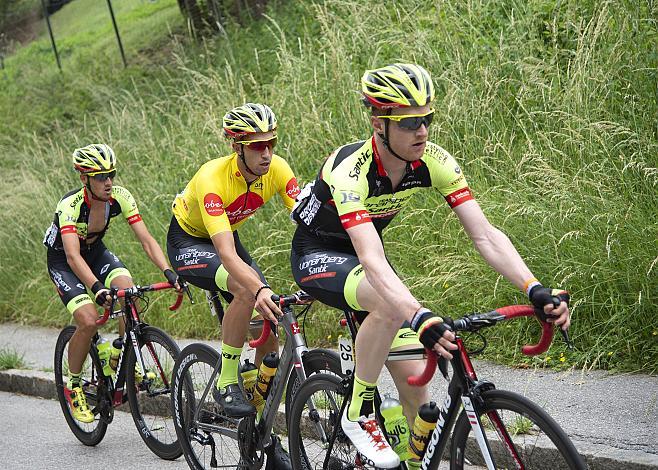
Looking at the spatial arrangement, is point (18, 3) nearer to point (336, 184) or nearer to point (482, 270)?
point (482, 270)

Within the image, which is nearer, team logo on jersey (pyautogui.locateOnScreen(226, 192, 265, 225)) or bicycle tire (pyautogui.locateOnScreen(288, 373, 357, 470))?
bicycle tire (pyautogui.locateOnScreen(288, 373, 357, 470))

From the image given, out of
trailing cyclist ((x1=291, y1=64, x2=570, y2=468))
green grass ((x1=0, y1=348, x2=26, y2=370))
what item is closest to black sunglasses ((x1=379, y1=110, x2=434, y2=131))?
trailing cyclist ((x1=291, y1=64, x2=570, y2=468))

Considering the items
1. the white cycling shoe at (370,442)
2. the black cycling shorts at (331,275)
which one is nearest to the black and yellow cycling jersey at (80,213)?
the black cycling shorts at (331,275)

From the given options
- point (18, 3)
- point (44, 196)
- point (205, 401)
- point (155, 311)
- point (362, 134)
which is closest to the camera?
point (205, 401)

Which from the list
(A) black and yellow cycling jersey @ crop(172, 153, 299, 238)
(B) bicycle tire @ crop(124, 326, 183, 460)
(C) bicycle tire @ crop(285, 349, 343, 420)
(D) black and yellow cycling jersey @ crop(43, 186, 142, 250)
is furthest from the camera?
(D) black and yellow cycling jersey @ crop(43, 186, 142, 250)

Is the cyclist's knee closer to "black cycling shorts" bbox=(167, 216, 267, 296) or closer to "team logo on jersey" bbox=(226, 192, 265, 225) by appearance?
"black cycling shorts" bbox=(167, 216, 267, 296)

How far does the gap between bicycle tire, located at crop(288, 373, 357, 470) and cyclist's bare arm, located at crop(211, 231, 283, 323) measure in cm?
42

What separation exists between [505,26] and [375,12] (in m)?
1.76

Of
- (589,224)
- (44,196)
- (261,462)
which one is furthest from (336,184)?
(44,196)

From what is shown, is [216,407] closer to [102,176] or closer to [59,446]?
[59,446]

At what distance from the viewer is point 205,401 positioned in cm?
612

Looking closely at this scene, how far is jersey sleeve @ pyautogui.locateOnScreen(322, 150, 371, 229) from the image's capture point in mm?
4309

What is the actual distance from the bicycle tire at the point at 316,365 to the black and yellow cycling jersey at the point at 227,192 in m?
1.14

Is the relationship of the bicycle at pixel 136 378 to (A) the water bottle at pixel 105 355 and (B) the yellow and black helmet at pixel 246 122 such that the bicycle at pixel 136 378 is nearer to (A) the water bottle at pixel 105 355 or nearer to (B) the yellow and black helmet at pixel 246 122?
(A) the water bottle at pixel 105 355
